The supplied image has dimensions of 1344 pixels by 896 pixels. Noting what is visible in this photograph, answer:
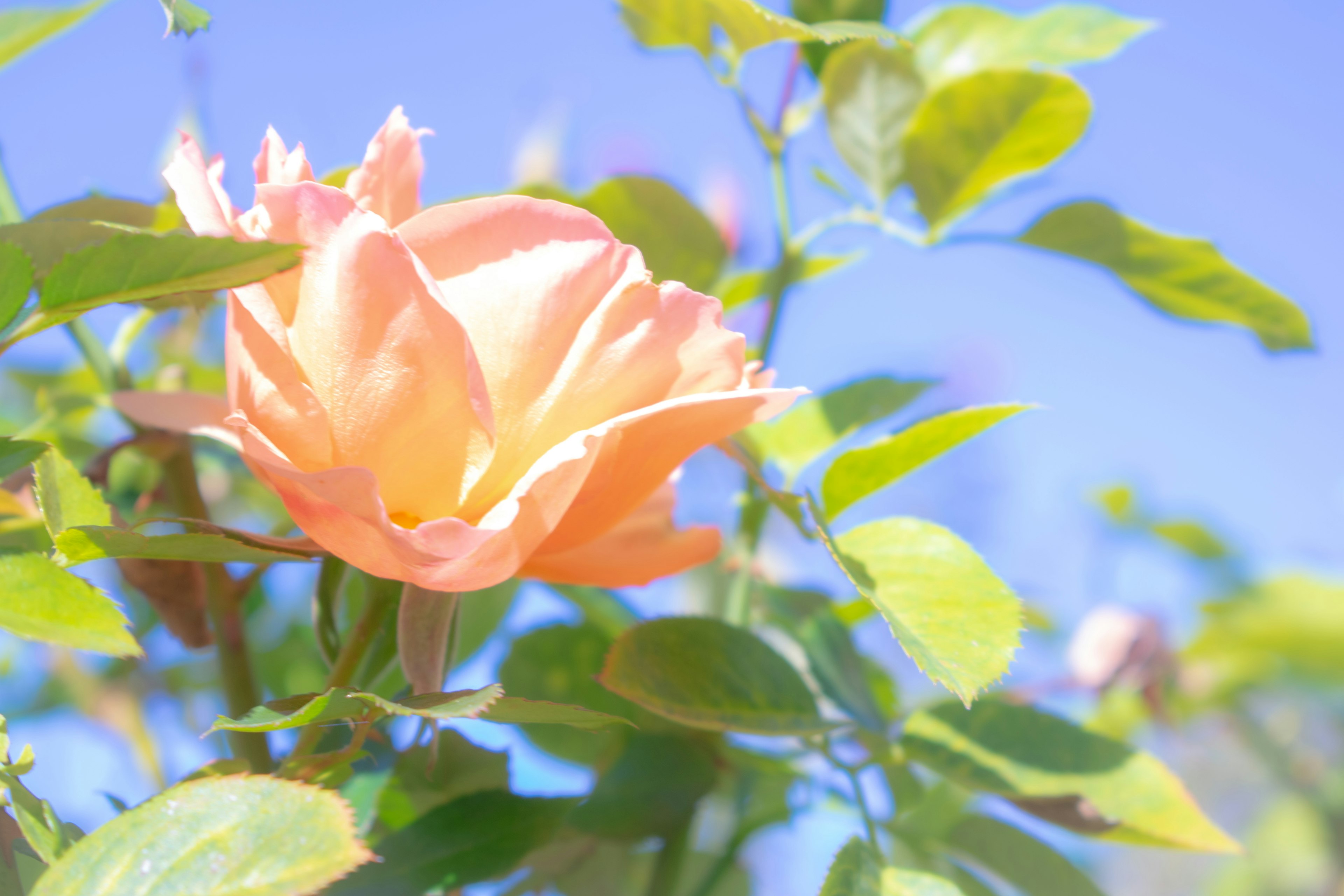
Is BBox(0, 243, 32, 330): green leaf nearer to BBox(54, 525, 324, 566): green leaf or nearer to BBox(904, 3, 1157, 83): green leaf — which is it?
BBox(54, 525, 324, 566): green leaf

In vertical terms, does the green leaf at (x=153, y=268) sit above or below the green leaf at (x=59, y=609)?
above

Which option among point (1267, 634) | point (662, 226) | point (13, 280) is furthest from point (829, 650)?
point (1267, 634)

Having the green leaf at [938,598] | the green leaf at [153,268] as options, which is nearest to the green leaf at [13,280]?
the green leaf at [153,268]

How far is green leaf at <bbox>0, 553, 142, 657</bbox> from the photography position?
0.70 feet

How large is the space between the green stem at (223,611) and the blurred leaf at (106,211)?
0.28 feet

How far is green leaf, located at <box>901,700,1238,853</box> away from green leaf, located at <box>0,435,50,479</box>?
0.98 feet

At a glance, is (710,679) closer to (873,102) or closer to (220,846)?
(220,846)

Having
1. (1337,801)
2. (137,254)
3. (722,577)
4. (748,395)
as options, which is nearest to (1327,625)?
(1337,801)

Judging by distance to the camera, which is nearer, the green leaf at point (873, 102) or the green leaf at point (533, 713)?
the green leaf at point (533, 713)

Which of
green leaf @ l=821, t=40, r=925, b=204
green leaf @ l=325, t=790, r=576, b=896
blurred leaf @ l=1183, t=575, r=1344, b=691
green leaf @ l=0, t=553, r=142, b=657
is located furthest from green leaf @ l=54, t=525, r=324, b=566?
blurred leaf @ l=1183, t=575, r=1344, b=691

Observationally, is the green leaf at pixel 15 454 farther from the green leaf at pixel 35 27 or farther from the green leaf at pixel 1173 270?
the green leaf at pixel 1173 270

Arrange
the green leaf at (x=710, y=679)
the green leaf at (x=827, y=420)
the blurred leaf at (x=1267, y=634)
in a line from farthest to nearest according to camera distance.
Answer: the blurred leaf at (x=1267, y=634)
the green leaf at (x=827, y=420)
the green leaf at (x=710, y=679)

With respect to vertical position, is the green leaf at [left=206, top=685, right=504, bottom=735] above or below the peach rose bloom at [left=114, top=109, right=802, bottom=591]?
below

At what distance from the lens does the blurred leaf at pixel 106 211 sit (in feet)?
1.05
